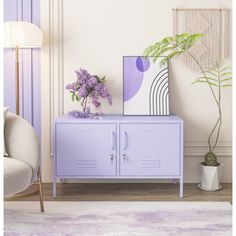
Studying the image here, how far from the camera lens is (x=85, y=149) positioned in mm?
3701

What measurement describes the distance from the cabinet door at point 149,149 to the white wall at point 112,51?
471mm

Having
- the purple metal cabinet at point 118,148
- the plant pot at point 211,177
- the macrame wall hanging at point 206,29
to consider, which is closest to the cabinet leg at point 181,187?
the purple metal cabinet at point 118,148

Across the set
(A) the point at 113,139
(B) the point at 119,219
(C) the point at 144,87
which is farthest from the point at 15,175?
(C) the point at 144,87

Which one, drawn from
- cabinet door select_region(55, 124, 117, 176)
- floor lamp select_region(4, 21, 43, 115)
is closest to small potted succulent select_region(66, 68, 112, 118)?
cabinet door select_region(55, 124, 117, 176)

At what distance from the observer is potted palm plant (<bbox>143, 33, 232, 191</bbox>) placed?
12.7 feet

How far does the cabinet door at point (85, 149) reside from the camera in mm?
3682

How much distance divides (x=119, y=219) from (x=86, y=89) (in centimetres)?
117

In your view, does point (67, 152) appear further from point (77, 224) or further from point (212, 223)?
point (212, 223)

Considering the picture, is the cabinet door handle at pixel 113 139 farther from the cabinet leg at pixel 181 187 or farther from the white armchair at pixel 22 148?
the white armchair at pixel 22 148

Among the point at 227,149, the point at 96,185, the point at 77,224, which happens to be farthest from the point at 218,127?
the point at 77,224

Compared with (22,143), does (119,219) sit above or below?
below

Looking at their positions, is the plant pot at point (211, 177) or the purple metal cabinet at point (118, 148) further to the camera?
the plant pot at point (211, 177)

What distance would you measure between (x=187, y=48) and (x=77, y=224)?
1762mm

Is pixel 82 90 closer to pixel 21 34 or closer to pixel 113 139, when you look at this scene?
pixel 113 139
